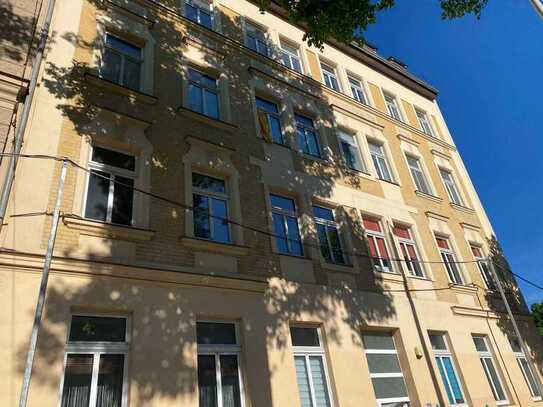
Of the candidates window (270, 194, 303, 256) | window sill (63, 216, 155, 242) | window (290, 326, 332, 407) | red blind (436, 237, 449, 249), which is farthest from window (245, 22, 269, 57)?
window (290, 326, 332, 407)

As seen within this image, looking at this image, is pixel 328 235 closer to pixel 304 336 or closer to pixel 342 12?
pixel 304 336

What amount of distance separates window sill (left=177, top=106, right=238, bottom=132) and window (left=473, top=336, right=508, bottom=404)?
9921 mm

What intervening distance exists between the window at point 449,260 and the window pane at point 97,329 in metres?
10.8

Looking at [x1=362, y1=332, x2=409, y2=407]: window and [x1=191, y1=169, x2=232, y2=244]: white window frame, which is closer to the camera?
[x1=191, y1=169, x2=232, y2=244]: white window frame

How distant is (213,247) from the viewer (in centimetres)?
799

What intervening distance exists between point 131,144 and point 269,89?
220 inches

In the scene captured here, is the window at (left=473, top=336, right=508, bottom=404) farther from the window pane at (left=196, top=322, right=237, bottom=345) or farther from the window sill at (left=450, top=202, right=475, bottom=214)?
the window pane at (left=196, top=322, right=237, bottom=345)

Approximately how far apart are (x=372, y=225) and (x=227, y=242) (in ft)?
18.2

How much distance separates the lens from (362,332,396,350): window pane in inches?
376

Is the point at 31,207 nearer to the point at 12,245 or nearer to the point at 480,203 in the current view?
the point at 12,245

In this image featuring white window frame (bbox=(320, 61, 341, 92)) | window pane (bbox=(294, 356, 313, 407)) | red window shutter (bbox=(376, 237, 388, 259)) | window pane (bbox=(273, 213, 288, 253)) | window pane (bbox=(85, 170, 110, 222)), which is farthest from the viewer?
white window frame (bbox=(320, 61, 341, 92))

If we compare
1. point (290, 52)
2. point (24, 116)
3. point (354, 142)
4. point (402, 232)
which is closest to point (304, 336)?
point (402, 232)

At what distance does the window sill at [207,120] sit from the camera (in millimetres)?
9531

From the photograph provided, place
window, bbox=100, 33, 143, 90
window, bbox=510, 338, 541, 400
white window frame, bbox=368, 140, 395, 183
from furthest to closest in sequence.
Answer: white window frame, bbox=368, 140, 395, 183
window, bbox=510, 338, 541, 400
window, bbox=100, 33, 143, 90
